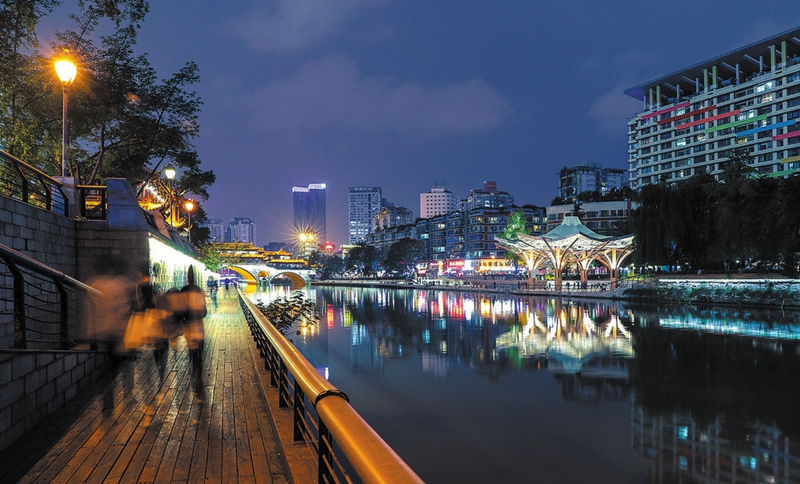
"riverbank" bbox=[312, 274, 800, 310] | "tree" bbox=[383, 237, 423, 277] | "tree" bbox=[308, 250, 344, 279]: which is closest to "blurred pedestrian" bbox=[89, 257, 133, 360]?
"riverbank" bbox=[312, 274, 800, 310]

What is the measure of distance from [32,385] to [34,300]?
394cm

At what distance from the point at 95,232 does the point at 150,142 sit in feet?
45.2

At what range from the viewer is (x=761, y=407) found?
41.4 ft

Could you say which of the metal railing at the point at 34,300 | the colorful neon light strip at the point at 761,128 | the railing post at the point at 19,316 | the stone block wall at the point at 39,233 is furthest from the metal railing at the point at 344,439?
the colorful neon light strip at the point at 761,128

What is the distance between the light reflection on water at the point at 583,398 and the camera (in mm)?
9867

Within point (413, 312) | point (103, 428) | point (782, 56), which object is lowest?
point (413, 312)

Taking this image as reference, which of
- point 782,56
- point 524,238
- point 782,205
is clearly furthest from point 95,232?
point 782,56

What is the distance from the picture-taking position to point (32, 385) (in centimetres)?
574

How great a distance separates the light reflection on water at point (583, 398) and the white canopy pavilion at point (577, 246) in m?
22.2

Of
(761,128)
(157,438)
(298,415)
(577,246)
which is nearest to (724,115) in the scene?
(761,128)

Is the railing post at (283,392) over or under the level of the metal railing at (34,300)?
under

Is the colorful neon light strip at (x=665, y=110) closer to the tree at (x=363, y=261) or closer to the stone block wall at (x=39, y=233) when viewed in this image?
the tree at (x=363, y=261)

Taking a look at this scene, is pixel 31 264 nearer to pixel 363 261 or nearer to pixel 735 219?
pixel 735 219

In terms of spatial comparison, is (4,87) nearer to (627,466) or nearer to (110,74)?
(110,74)
